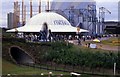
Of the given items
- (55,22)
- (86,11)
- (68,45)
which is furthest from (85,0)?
(68,45)

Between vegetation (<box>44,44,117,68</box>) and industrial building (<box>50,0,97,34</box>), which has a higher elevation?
industrial building (<box>50,0,97,34</box>)

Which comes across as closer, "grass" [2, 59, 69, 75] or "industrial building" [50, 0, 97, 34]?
"grass" [2, 59, 69, 75]

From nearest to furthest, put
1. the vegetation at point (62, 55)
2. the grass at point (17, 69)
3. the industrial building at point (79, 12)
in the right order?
the grass at point (17, 69)
the vegetation at point (62, 55)
the industrial building at point (79, 12)

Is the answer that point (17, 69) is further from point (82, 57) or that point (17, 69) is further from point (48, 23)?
point (48, 23)

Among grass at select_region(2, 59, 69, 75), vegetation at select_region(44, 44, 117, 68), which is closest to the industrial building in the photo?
vegetation at select_region(44, 44, 117, 68)

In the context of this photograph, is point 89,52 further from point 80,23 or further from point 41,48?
point 80,23

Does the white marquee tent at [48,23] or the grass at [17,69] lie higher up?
the white marquee tent at [48,23]

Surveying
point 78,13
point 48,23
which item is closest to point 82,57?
point 48,23

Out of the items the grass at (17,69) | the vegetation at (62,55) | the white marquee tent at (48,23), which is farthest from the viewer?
the white marquee tent at (48,23)

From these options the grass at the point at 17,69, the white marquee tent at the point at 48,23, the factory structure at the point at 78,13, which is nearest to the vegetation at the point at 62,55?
the grass at the point at 17,69

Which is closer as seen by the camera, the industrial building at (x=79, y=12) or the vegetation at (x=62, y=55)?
the vegetation at (x=62, y=55)

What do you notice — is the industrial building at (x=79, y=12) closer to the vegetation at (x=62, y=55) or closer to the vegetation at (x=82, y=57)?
the vegetation at (x=62, y=55)

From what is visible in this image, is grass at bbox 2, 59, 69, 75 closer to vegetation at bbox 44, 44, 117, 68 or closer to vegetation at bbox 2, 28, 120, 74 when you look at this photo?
vegetation at bbox 2, 28, 120, 74

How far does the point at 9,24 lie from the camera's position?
10531cm
